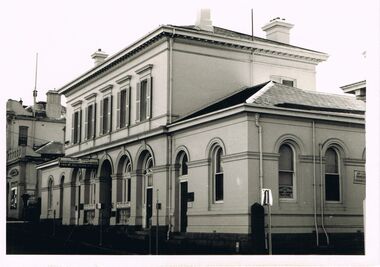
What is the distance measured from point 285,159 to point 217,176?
216cm

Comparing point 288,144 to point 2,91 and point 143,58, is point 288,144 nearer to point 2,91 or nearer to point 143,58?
point 143,58

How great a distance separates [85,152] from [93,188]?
1.55m

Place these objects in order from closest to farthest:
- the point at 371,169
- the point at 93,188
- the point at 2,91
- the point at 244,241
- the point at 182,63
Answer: the point at 2,91
the point at 371,169
the point at 244,241
the point at 182,63
the point at 93,188

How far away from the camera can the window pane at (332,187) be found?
17112 mm

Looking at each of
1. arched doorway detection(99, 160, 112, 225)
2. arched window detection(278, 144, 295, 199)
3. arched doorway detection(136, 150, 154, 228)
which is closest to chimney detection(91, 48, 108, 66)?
arched doorway detection(136, 150, 154, 228)

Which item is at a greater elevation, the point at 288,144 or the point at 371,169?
the point at 288,144

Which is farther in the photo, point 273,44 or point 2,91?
point 273,44

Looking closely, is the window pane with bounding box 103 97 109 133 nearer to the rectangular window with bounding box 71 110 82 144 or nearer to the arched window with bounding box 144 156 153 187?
the rectangular window with bounding box 71 110 82 144

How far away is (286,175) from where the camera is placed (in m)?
16.9

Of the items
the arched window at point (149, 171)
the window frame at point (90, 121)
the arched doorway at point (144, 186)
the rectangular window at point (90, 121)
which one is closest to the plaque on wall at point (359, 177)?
the arched doorway at point (144, 186)

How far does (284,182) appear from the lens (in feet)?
55.4

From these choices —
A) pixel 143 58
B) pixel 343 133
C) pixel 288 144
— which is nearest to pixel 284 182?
pixel 288 144

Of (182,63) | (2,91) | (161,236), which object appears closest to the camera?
(2,91)

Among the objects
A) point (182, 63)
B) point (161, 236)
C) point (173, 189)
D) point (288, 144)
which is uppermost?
point (182, 63)
